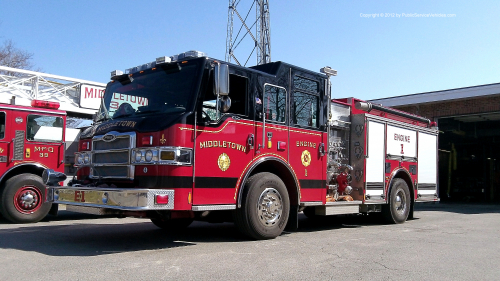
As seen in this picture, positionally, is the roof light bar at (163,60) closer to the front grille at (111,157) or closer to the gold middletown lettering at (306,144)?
the front grille at (111,157)

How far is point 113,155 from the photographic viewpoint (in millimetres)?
6504

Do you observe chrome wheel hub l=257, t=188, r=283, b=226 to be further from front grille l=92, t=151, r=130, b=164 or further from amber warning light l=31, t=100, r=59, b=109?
amber warning light l=31, t=100, r=59, b=109

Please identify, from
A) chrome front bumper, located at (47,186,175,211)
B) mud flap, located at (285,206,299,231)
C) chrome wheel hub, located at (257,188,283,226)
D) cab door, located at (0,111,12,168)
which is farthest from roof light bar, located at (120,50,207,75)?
cab door, located at (0,111,12,168)

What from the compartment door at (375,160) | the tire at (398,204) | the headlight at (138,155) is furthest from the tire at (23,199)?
the tire at (398,204)

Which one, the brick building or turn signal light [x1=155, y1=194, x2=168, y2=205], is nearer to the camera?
turn signal light [x1=155, y1=194, x2=168, y2=205]

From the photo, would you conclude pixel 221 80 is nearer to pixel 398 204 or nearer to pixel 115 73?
pixel 115 73

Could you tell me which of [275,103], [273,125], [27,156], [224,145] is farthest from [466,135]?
[27,156]

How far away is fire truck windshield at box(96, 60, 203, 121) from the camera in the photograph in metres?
6.44

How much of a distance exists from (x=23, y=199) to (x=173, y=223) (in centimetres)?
352

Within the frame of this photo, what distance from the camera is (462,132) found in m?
24.1

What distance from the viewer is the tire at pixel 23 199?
9375 mm

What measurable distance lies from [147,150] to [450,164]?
24472 mm

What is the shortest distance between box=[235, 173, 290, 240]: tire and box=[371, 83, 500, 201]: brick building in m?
14.5

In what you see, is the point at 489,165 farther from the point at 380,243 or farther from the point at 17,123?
the point at 17,123
